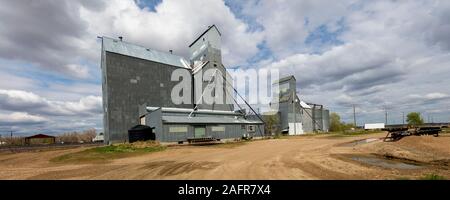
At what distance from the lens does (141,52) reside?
1757 inches

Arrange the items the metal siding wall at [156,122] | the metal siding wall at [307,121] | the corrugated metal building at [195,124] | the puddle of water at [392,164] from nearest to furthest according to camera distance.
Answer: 1. the puddle of water at [392,164]
2. the metal siding wall at [156,122]
3. the corrugated metal building at [195,124]
4. the metal siding wall at [307,121]

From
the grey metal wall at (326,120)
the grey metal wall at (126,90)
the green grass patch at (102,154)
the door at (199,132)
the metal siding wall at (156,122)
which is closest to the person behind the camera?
the green grass patch at (102,154)

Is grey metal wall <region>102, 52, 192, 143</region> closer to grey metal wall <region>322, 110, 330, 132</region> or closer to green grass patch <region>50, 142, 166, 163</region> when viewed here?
green grass patch <region>50, 142, 166, 163</region>

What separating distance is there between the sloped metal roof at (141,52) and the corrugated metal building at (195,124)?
8948 millimetres

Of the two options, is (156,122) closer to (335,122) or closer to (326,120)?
(326,120)

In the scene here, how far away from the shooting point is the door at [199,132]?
38406mm

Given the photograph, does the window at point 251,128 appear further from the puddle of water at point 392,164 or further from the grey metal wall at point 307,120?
the puddle of water at point 392,164

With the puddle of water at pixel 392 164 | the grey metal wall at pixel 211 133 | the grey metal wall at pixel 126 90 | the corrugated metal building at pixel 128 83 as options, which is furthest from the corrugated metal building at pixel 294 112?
the puddle of water at pixel 392 164

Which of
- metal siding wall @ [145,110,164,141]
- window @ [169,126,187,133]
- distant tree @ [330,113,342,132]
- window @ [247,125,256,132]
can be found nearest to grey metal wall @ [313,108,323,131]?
distant tree @ [330,113,342,132]
